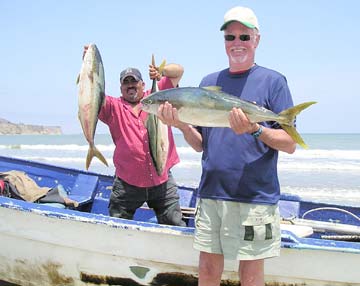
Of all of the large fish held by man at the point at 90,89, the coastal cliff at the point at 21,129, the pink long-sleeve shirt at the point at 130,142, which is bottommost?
the coastal cliff at the point at 21,129

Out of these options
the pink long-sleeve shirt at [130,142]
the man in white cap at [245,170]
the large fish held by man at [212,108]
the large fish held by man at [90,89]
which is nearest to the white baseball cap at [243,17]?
the man in white cap at [245,170]

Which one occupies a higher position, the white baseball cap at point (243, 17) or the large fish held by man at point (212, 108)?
the white baseball cap at point (243, 17)

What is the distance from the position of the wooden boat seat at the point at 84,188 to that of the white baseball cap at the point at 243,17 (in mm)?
3850

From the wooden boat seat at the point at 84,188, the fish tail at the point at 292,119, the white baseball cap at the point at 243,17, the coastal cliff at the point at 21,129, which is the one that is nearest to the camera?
the fish tail at the point at 292,119

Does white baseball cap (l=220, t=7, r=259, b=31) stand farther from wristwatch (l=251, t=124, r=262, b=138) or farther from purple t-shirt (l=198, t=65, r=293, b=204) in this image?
wristwatch (l=251, t=124, r=262, b=138)

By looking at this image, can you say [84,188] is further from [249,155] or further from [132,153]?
[249,155]

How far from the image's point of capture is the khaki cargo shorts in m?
2.82

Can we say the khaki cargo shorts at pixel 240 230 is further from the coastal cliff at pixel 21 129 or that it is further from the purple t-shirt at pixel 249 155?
the coastal cliff at pixel 21 129

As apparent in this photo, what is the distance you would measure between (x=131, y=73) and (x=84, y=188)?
254cm

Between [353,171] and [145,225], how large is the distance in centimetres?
1731

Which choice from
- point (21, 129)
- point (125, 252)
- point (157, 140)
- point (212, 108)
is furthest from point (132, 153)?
point (21, 129)

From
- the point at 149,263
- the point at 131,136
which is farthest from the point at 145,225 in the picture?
the point at 131,136

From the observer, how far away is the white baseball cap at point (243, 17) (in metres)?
2.79

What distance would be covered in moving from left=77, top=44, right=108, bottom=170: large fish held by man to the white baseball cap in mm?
1403
